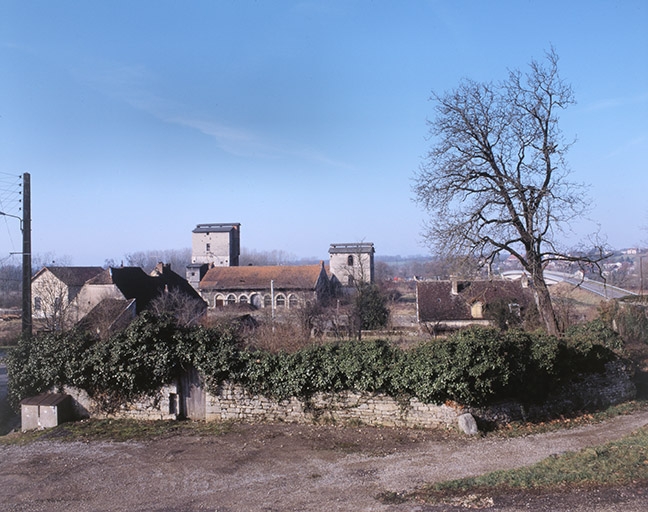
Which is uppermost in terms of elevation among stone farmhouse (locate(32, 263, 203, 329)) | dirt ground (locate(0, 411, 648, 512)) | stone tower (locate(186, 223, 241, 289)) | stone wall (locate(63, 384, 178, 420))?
stone tower (locate(186, 223, 241, 289))

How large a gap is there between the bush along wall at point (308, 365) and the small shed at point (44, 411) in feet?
1.74

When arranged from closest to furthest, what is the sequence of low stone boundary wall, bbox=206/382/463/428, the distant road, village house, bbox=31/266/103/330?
Result: low stone boundary wall, bbox=206/382/463/428 → the distant road → village house, bbox=31/266/103/330

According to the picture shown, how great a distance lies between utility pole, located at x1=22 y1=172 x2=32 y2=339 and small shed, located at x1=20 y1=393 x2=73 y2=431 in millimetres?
3399

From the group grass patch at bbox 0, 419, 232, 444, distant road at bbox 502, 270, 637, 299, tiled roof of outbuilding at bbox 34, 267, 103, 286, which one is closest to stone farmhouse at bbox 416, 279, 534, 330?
distant road at bbox 502, 270, 637, 299

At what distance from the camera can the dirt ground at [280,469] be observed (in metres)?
8.07

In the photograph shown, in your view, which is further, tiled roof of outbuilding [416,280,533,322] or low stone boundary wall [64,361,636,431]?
tiled roof of outbuilding [416,280,533,322]

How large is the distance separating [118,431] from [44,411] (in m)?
2.61

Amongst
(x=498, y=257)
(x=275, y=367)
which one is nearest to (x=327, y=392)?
(x=275, y=367)

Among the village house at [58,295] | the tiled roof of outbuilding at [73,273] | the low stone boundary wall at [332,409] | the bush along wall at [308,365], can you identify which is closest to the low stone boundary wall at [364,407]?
the low stone boundary wall at [332,409]

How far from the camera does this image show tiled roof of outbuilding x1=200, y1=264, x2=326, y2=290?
181ft

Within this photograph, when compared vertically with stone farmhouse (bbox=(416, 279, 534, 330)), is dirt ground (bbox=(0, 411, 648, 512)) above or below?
below

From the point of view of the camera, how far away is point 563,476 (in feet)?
25.2

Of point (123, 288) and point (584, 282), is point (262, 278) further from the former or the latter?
point (584, 282)

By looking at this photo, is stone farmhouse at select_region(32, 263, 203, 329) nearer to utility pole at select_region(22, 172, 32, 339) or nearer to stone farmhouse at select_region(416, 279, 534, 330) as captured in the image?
utility pole at select_region(22, 172, 32, 339)
